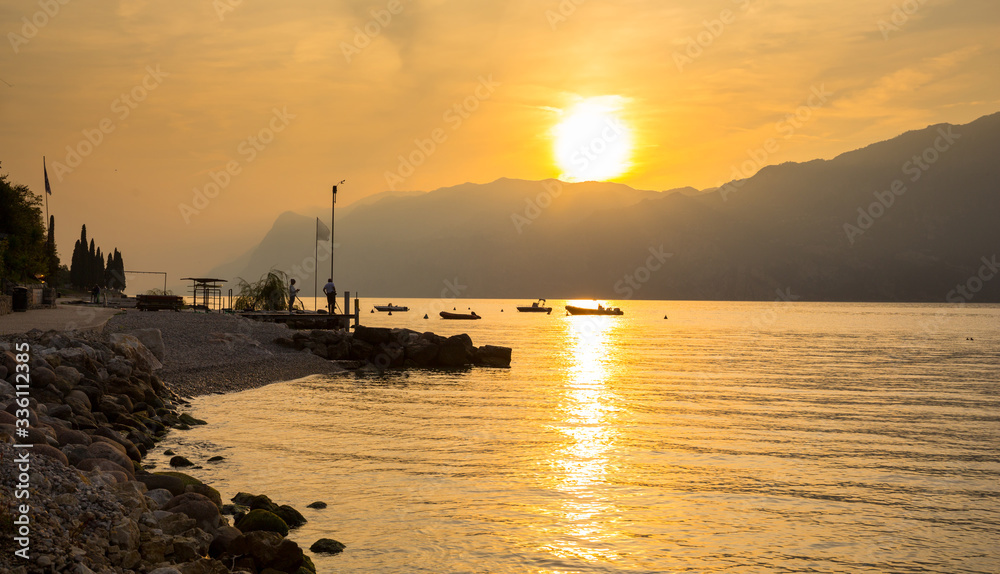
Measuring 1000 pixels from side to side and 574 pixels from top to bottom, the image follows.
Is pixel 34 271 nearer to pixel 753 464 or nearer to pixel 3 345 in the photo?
pixel 3 345

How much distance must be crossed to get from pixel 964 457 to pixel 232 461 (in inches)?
680

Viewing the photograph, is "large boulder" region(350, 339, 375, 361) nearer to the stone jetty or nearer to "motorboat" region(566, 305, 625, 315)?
the stone jetty

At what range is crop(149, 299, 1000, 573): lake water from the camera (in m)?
10.1

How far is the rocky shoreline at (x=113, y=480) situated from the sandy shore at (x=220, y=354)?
0.17 metres

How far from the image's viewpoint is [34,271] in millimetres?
56500

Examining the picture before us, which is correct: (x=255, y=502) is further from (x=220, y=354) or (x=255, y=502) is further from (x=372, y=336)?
(x=372, y=336)

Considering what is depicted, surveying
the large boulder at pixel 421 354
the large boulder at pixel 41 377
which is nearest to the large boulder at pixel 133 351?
the large boulder at pixel 41 377

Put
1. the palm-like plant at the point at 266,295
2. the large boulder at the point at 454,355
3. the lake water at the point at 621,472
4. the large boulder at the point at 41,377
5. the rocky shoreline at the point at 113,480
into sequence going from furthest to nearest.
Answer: the palm-like plant at the point at 266,295 → the large boulder at the point at 454,355 → the large boulder at the point at 41,377 → the lake water at the point at 621,472 → the rocky shoreline at the point at 113,480

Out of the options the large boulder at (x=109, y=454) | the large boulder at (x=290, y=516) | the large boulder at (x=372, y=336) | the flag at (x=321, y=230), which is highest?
the flag at (x=321, y=230)

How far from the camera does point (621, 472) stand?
49.3 feet

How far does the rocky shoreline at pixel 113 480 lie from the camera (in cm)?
721

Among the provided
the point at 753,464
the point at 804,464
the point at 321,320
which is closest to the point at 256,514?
the point at 753,464

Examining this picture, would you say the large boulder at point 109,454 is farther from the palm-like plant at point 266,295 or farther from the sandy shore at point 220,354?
the palm-like plant at point 266,295

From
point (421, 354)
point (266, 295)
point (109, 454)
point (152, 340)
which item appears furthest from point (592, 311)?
point (109, 454)
